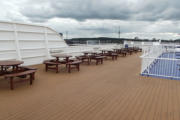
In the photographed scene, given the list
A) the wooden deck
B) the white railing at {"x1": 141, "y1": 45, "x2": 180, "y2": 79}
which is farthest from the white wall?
the white railing at {"x1": 141, "y1": 45, "x2": 180, "y2": 79}

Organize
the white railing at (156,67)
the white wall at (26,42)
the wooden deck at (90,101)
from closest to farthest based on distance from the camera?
the wooden deck at (90,101) → the white railing at (156,67) → the white wall at (26,42)

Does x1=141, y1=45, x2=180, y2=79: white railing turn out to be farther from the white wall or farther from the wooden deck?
the white wall

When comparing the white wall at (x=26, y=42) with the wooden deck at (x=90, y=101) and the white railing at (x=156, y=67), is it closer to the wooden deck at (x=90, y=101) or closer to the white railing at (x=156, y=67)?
the wooden deck at (x=90, y=101)

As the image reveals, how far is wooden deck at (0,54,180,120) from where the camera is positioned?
87.5 inches

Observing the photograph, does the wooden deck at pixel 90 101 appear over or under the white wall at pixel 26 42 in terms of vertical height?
under

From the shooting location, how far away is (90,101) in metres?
2.76

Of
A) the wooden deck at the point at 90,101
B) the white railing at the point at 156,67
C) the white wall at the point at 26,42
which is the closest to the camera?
the wooden deck at the point at 90,101

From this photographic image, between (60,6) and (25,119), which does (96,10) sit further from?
(25,119)

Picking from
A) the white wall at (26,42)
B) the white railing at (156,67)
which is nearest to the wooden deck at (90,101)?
the white railing at (156,67)

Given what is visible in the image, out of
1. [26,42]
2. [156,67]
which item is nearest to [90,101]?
[156,67]

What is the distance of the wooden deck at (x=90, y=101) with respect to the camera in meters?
2.22

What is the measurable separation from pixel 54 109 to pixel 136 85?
256cm

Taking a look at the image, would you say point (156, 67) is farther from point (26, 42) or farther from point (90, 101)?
point (26, 42)

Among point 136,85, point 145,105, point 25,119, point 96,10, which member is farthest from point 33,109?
point 96,10
